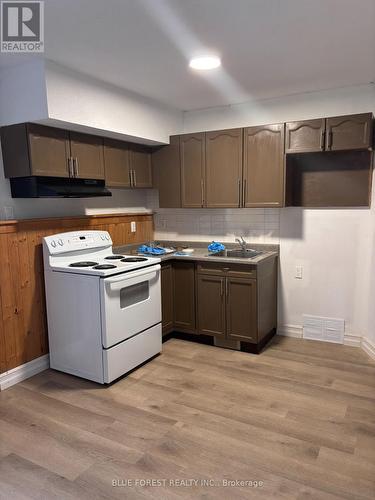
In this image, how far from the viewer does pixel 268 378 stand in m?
2.93

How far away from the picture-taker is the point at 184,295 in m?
3.68

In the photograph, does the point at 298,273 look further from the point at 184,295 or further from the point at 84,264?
the point at 84,264

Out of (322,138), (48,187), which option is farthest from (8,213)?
(322,138)

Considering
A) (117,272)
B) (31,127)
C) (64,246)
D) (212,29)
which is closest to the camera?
(212,29)

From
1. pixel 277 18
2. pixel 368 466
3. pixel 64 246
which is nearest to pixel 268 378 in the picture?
pixel 368 466

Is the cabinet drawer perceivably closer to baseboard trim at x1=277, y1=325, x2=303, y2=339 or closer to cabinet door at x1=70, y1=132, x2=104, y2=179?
baseboard trim at x1=277, y1=325, x2=303, y2=339

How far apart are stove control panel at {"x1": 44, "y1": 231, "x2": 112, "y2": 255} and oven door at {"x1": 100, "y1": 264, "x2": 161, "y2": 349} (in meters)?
0.59

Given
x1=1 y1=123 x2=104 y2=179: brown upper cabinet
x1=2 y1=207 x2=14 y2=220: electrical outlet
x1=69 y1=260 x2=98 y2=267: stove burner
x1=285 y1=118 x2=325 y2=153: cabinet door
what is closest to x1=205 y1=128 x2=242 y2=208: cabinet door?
x1=285 y1=118 x2=325 y2=153: cabinet door

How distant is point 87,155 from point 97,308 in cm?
133

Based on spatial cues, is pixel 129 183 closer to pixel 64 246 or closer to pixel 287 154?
pixel 64 246

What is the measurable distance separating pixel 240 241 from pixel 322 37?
207 centimetres

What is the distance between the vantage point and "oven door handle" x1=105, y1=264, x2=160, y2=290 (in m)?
2.73

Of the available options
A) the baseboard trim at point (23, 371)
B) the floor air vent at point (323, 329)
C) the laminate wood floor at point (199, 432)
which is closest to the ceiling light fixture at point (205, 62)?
the laminate wood floor at point (199, 432)

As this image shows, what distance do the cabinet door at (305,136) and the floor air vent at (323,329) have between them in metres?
1.65
